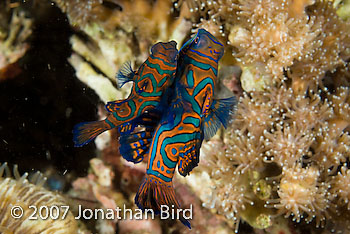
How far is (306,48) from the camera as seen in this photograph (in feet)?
9.51

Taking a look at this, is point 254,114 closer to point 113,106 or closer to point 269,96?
point 269,96

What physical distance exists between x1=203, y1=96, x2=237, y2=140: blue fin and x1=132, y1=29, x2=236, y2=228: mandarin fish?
27 centimetres

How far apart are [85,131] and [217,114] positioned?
38.5 inches

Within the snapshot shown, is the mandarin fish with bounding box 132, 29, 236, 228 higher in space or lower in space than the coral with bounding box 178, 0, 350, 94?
lower

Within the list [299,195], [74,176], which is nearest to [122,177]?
[74,176]

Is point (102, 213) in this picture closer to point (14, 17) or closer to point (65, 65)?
point (65, 65)

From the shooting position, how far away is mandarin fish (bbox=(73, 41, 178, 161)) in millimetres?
1679

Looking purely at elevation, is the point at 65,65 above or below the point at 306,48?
below

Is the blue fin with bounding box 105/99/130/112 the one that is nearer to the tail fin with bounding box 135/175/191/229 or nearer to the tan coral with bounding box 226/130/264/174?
the tail fin with bounding box 135/175/191/229

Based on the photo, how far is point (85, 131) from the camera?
1677 millimetres

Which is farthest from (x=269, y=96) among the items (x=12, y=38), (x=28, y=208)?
(x=12, y=38)

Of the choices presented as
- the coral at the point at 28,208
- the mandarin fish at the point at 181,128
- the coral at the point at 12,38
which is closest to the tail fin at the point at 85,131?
the mandarin fish at the point at 181,128

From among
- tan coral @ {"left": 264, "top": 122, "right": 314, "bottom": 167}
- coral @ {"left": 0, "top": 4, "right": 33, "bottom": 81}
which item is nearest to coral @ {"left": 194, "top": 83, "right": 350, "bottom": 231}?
tan coral @ {"left": 264, "top": 122, "right": 314, "bottom": 167}

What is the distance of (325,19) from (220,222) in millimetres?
2590
